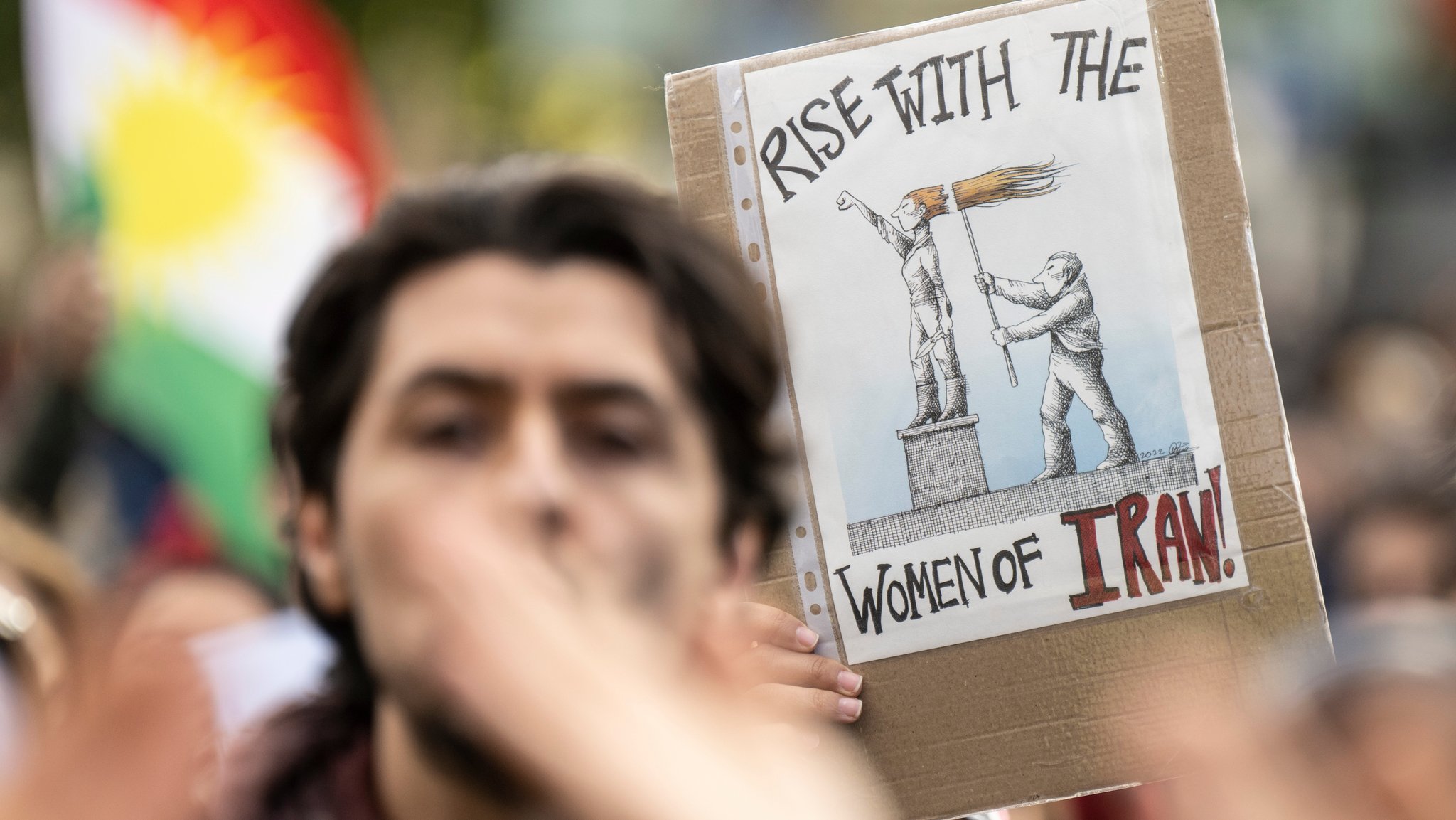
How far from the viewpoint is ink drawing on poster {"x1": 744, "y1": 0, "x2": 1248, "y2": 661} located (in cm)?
207

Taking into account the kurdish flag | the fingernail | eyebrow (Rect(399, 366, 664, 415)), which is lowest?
the fingernail

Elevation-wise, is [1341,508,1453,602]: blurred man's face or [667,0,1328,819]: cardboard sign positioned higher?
[667,0,1328,819]: cardboard sign

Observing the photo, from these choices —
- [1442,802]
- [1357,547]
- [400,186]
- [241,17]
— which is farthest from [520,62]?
[1442,802]

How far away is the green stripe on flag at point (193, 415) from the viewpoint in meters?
3.98

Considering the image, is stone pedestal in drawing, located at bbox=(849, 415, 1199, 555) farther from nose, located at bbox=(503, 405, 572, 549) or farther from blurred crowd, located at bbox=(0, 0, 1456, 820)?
nose, located at bbox=(503, 405, 572, 549)

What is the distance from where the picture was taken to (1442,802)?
98cm

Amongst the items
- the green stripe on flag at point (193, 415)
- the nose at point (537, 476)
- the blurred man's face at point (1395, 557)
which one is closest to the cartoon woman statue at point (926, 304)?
the nose at point (537, 476)

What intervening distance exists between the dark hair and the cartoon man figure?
0.37 metres

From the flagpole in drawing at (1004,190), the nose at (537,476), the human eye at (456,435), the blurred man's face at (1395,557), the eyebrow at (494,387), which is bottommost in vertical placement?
the blurred man's face at (1395,557)

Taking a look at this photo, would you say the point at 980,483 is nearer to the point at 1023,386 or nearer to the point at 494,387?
the point at 1023,386

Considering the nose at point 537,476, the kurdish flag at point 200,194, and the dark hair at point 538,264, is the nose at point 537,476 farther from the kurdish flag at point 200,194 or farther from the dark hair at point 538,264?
the kurdish flag at point 200,194

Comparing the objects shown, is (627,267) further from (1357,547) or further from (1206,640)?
(1357,547)

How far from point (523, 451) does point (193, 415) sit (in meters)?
2.74

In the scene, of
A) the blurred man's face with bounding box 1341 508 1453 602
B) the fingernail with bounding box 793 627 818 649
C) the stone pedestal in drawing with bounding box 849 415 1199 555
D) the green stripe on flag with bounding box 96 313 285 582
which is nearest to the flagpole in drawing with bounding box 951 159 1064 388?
the stone pedestal in drawing with bounding box 849 415 1199 555
